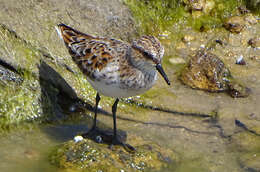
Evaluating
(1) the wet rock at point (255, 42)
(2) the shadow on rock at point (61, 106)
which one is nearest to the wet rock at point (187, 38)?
(1) the wet rock at point (255, 42)

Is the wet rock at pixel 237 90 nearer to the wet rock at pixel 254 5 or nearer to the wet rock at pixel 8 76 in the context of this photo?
the wet rock at pixel 254 5

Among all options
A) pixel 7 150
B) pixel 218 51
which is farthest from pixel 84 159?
pixel 218 51

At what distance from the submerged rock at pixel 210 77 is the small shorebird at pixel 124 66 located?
2388mm

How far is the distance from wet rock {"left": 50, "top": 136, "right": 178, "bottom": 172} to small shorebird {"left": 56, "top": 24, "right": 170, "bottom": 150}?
36cm

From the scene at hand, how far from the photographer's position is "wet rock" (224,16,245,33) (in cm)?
1032

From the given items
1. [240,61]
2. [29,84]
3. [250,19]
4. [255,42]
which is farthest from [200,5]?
[29,84]

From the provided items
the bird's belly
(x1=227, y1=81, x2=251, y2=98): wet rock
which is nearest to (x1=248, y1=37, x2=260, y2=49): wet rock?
(x1=227, y1=81, x2=251, y2=98): wet rock

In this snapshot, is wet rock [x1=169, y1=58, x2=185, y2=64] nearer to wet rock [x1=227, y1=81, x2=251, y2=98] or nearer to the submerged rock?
the submerged rock

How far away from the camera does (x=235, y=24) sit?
34.0 ft

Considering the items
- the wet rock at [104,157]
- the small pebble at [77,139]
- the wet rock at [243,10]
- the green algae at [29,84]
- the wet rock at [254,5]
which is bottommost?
the wet rock at [104,157]

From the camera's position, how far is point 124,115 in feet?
26.7

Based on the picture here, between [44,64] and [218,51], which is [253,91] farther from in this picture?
[44,64]

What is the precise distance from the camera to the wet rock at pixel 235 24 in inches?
406

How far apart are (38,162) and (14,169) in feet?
1.19
